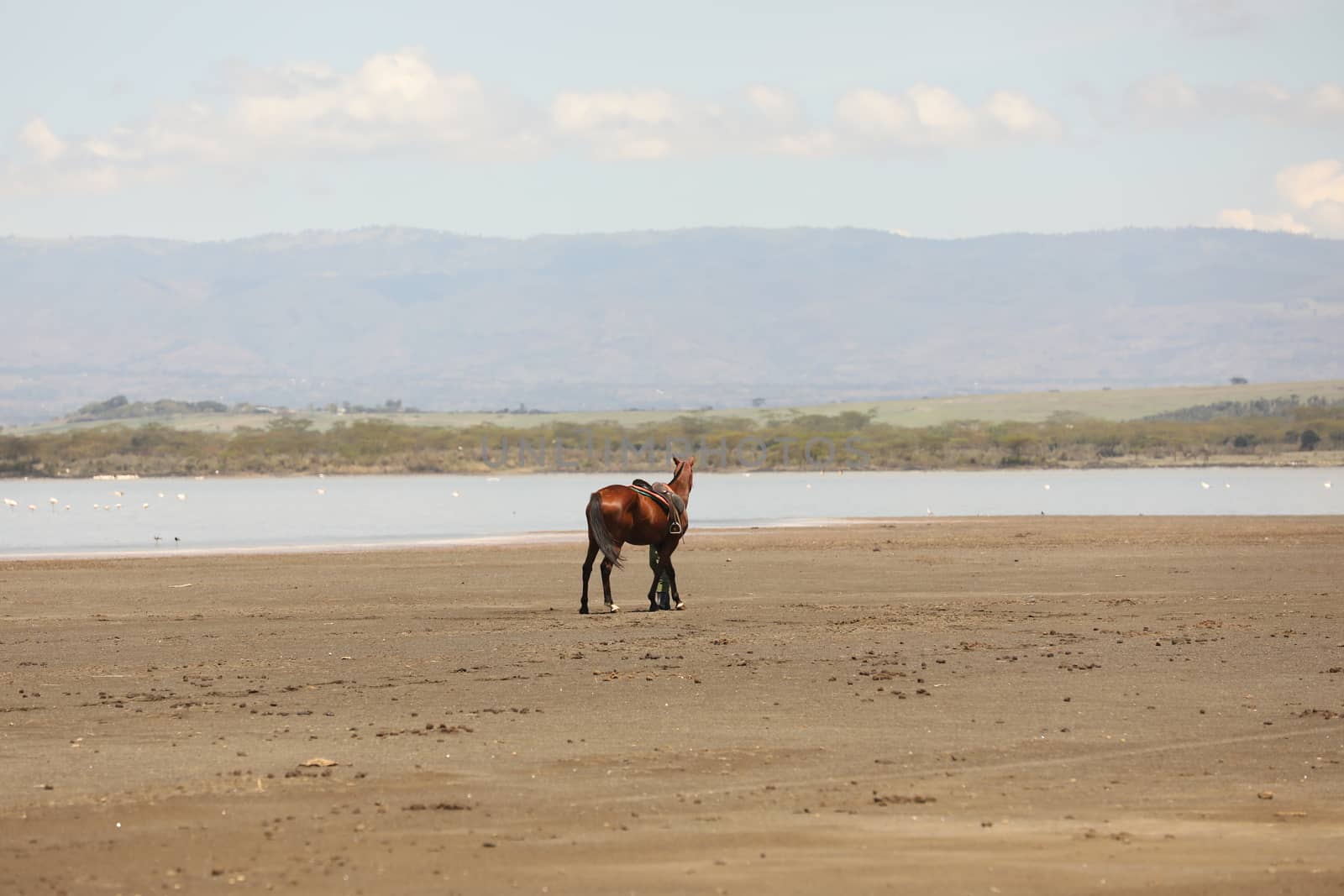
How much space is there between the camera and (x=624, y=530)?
21.7 m

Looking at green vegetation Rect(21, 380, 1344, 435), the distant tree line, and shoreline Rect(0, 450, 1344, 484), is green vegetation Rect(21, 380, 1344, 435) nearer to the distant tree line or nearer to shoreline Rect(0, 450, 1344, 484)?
the distant tree line

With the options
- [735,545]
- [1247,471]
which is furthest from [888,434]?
[735,545]

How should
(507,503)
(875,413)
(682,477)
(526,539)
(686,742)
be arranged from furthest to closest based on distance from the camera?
(875,413)
(507,503)
(526,539)
(682,477)
(686,742)

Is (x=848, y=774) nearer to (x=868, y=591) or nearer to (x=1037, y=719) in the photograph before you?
(x=1037, y=719)

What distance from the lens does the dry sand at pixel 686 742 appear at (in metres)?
8.96

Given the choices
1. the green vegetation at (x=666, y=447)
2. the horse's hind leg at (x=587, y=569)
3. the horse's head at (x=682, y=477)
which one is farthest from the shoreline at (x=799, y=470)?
the horse's hind leg at (x=587, y=569)

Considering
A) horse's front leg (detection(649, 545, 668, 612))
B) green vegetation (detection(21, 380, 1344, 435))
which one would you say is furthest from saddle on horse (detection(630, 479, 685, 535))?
green vegetation (detection(21, 380, 1344, 435))

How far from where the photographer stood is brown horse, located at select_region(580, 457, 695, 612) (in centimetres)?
2155

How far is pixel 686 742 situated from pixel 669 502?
31.7ft

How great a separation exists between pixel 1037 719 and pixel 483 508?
46296 millimetres

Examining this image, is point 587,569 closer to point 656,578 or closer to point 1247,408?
point 656,578

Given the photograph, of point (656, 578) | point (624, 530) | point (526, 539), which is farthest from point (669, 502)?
point (526, 539)

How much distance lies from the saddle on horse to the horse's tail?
0.55 meters

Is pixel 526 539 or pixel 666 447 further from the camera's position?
pixel 666 447
